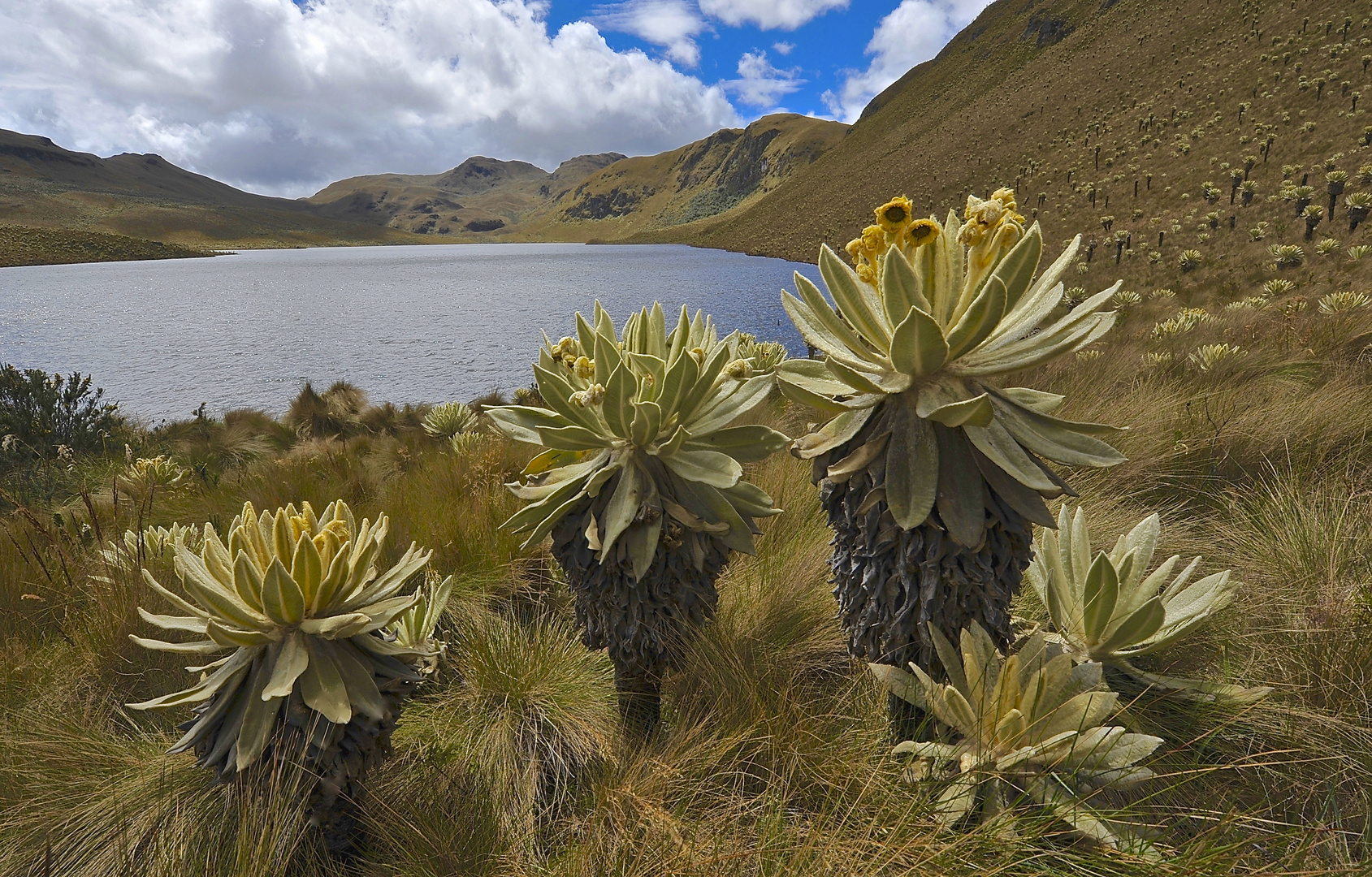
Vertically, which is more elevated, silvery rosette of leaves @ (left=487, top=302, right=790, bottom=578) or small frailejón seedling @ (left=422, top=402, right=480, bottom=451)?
silvery rosette of leaves @ (left=487, top=302, right=790, bottom=578)

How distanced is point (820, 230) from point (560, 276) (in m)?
25.1

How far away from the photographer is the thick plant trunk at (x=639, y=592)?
1823 mm

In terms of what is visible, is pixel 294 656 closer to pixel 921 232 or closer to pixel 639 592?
pixel 639 592

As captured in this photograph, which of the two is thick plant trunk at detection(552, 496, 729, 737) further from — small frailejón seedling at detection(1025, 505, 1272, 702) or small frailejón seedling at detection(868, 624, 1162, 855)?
small frailejón seedling at detection(1025, 505, 1272, 702)

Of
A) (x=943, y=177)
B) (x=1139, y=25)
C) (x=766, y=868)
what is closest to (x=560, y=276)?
(x=943, y=177)

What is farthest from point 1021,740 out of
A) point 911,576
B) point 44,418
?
point 44,418

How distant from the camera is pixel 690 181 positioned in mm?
154000

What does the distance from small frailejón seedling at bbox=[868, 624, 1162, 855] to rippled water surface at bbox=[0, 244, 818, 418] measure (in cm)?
1006

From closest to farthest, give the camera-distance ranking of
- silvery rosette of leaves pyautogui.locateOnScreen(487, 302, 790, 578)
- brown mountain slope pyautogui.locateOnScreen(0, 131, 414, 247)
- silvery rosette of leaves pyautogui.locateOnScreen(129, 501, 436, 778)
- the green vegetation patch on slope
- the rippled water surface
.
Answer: silvery rosette of leaves pyautogui.locateOnScreen(129, 501, 436, 778) < silvery rosette of leaves pyautogui.locateOnScreen(487, 302, 790, 578) < the rippled water surface < the green vegetation patch on slope < brown mountain slope pyautogui.locateOnScreen(0, 131, 414, 247)

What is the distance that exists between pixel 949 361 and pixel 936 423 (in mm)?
161

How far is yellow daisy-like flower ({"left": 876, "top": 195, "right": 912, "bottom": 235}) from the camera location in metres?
1.52

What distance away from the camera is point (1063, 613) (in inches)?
69.7

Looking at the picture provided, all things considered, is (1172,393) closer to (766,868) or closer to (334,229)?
(766,868)

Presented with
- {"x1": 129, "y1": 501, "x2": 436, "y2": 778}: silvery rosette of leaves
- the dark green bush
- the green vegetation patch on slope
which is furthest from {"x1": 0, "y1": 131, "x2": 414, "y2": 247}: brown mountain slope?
{"x1": 129, "y1": 501, "x2": 436, "y2": 778}: silvery rosette of leaves
